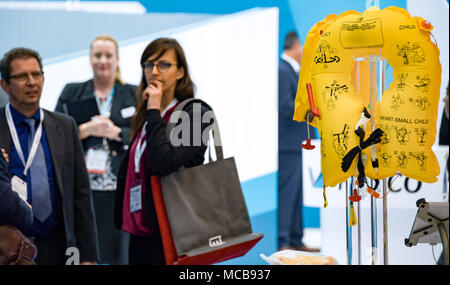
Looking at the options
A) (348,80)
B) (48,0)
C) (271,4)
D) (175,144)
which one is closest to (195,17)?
(271,4)

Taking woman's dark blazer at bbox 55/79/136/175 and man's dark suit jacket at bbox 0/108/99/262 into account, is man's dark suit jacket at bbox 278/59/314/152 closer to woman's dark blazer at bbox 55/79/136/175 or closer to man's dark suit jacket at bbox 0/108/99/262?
woman's dark blazer at bbox 55/79/136/175

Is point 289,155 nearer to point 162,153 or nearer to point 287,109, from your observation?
point 287,109

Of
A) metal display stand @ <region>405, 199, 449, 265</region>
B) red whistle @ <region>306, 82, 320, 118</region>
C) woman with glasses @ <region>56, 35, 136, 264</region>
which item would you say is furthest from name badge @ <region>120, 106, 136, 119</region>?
metal display stand @ <region>405, 199, 449, 265</region>

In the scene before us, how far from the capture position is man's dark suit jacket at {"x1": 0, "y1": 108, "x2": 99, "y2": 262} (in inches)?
136

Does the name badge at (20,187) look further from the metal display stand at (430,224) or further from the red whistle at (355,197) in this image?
the metal display stand at (430,224)

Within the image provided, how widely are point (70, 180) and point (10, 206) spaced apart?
0.39 m

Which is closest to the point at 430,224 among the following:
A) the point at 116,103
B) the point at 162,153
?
the point at 162,153

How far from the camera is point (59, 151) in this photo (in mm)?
3500

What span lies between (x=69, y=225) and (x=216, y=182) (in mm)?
817

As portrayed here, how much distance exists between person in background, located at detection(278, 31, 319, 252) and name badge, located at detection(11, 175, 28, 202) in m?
1.82

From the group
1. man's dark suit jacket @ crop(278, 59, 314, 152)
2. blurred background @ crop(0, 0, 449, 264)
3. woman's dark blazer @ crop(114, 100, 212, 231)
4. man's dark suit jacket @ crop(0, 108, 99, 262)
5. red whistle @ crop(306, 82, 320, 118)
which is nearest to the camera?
red whistle @ crop(306, 82, 320, 118)
